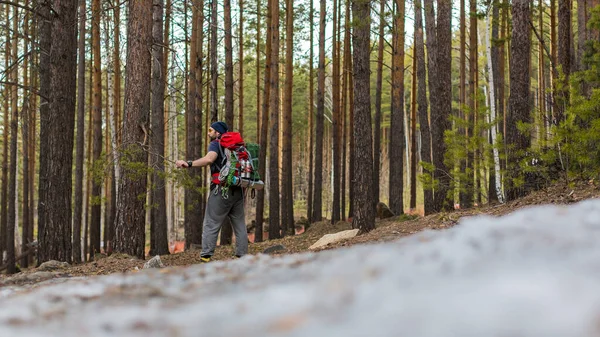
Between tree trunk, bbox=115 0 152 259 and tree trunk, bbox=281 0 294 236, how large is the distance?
33.9 ft

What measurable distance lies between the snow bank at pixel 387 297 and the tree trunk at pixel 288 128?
1638cm

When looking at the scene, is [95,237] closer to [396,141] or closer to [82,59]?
[82,59]

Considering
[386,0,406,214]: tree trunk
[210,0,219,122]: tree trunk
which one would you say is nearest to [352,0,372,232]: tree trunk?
[210,0,219,122]: tree trunk

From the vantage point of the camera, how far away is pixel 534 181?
913 cm

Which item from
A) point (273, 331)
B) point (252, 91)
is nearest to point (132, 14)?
point (273, 331)

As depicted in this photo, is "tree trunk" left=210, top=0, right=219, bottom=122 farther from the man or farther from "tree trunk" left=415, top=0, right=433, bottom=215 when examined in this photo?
the man

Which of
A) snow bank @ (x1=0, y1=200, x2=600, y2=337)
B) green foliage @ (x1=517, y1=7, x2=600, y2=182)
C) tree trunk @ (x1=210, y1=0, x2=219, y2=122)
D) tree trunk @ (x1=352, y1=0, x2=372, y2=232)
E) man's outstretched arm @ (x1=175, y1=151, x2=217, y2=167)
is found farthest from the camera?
tree trunk @ (x1=210, y1=0, x2=219, y2=122)

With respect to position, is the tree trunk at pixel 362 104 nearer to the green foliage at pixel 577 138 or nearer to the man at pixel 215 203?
the green foliage at pixel 577 138

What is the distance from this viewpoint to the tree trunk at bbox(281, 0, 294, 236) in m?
18.8

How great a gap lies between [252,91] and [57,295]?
1471 inches

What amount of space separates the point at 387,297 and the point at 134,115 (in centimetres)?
761

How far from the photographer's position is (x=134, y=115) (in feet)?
27.6

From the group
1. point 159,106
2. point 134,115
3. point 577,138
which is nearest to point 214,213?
point 134,115

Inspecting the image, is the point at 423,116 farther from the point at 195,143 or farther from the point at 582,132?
the point at 582,132
